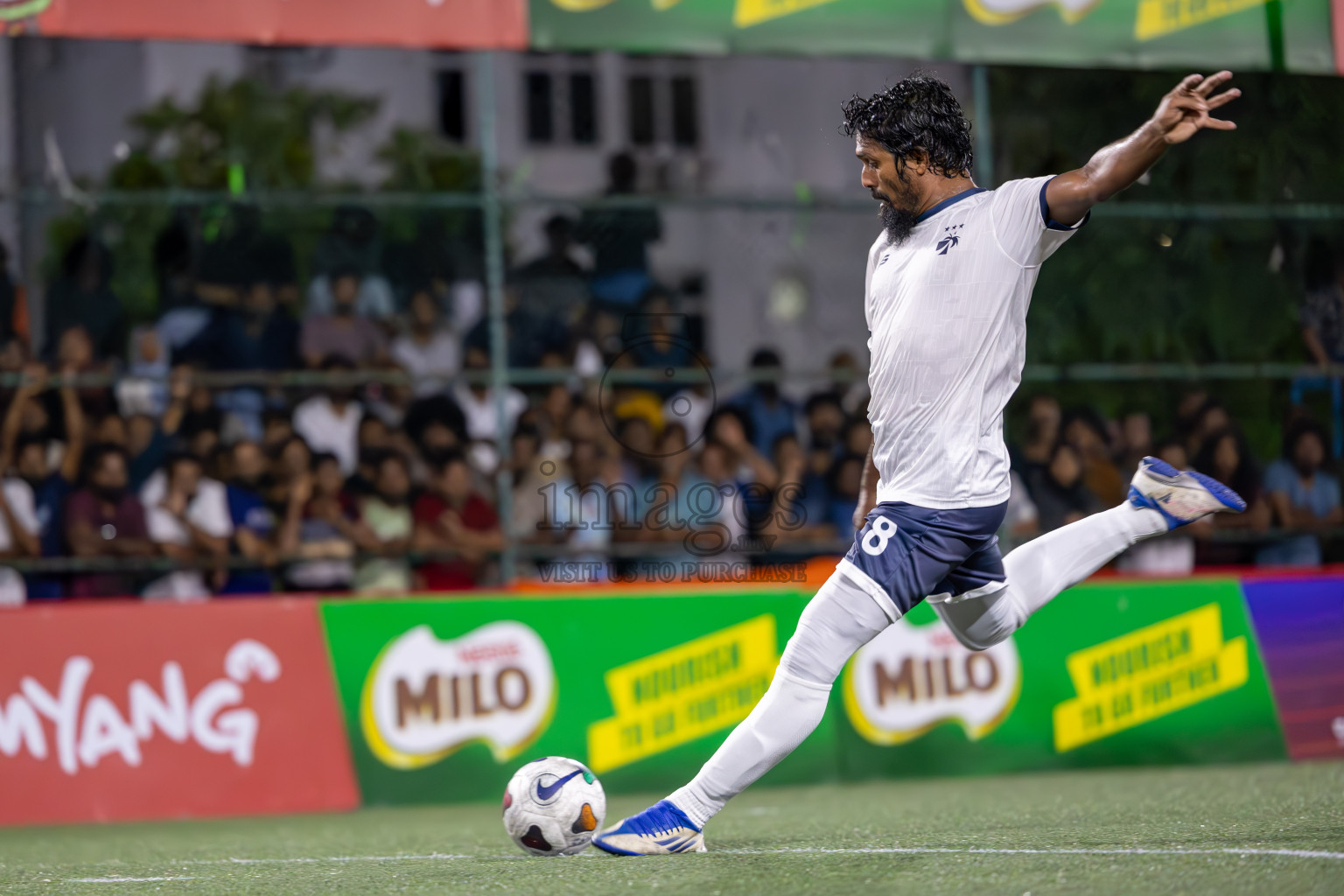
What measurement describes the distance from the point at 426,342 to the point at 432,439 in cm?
93

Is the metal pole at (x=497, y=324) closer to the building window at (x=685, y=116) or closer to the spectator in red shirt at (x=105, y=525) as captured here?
the spectator in red shirt at (x=105, y=525)

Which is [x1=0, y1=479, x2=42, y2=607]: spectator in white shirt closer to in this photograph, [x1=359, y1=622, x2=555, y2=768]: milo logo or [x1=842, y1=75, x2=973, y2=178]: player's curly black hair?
[x1=359, y1=622, x2=555, y2=768]: milo logo

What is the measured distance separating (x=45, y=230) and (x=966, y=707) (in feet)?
22.5

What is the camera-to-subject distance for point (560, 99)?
1586cm

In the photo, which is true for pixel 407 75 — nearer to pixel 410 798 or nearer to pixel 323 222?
pixel 323 222

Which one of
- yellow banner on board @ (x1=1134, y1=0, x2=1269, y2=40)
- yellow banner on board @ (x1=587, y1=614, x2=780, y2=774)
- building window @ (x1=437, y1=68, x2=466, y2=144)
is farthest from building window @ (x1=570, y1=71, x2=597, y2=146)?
yellow banner on board @ (x1=587, y1=614, x2=780, y2=774)

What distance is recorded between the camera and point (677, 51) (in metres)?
9.38

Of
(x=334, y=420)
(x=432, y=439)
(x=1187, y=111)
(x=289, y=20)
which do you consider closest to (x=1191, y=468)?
(x=432, y=439)

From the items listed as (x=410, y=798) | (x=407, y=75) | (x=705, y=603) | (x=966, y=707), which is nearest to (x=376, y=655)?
(x=410, y=798)

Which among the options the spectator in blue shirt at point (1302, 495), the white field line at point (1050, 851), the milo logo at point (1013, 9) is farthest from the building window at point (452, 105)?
the white field line at point (1050, 851)

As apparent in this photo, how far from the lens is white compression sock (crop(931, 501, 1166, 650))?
5.15 metres

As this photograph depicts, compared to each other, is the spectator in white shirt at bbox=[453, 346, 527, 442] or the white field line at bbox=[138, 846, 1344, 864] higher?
the spectator in white shirt at bbox=[453, 346, 527, 442]

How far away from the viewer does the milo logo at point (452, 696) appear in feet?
28.0

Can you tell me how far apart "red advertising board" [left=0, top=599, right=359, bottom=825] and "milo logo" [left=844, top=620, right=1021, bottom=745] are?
2.63 metres
